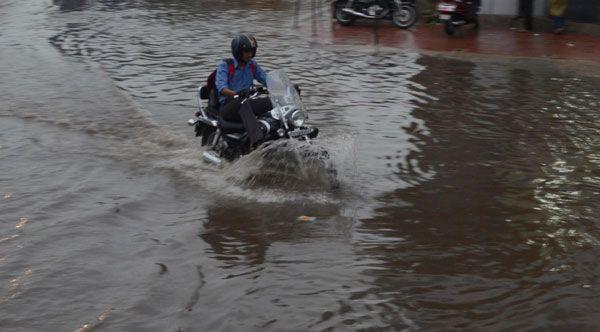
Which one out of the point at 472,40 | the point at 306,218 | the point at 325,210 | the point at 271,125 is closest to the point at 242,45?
the point at 271,125

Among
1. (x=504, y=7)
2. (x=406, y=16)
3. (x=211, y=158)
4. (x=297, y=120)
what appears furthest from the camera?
(x=406, y=16)

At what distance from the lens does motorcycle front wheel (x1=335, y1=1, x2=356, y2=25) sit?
825 inches

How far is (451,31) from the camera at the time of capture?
61.1 ft

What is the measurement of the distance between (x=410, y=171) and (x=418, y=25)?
12.5 meters

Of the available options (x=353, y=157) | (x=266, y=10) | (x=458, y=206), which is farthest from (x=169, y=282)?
(x=266, y=10)

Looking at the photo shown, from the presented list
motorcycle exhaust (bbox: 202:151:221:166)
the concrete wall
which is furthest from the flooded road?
the concrete wall

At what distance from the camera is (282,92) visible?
8.62 m

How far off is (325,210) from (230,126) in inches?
74.2

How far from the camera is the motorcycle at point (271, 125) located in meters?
8.41

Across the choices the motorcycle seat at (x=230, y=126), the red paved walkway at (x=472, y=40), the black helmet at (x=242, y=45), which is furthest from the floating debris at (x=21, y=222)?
the red paved walkway at (x=472, y=40)

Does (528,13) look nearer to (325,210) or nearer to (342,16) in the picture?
(342,16)

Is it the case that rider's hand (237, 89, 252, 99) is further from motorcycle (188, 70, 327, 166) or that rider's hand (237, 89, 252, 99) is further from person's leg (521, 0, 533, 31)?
person's leg (521, 0, 533, 31)

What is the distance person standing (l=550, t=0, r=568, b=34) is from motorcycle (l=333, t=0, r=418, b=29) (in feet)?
11.6

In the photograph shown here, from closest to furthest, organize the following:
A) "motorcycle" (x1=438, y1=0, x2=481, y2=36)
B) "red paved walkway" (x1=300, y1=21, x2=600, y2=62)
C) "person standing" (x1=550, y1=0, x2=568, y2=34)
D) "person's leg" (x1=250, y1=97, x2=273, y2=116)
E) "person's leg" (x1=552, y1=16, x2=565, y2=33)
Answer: "person's leg" (x1=250, y1=97, x2=273, y2=116)
"red paved walkway" (x1=300, y1=21, x2=600, y2=62)
"person standing" (x1=550, y1=0, x2=568, y2=34)
"person's leg" (x1=552, y1=16, x2=565, y2=33)
"motorcycle" (x1=438, y1=0, x2=481, y2=36)
